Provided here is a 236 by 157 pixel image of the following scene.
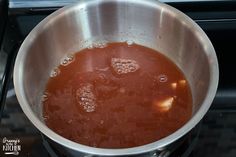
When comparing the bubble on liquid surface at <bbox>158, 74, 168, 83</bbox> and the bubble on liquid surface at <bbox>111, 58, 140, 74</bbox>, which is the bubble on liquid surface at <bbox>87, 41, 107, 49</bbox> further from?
the bubble on liquid surface at <bbox>158, 74, 168, 83</bbox>

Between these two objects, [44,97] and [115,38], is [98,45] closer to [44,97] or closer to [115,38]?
[115,38]

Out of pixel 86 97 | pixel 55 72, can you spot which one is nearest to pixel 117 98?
pixel 86 97

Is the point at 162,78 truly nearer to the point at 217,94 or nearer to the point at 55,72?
the point at 217,94

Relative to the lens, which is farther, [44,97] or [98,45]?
[98,45]

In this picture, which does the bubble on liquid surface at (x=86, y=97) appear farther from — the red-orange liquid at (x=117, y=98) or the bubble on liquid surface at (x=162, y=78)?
the bubble on liquid surface at (x=162, y=78)

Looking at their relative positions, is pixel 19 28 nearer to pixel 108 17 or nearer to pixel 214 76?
pixel 108 17

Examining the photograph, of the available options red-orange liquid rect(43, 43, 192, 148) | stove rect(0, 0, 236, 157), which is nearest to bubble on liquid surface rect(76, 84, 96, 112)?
red-orange liquid rect(43, 43, 192, 148)
